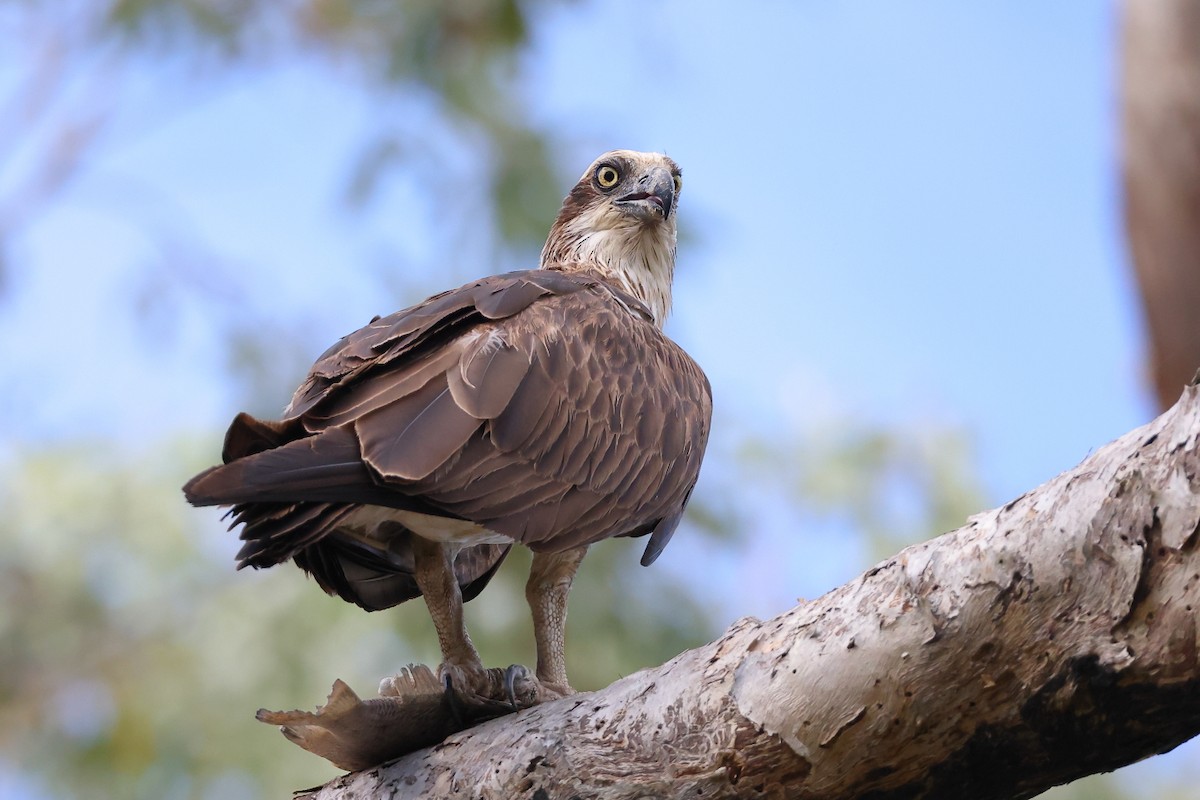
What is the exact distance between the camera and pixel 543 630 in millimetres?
4770

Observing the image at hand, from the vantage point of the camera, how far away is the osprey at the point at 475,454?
371cm

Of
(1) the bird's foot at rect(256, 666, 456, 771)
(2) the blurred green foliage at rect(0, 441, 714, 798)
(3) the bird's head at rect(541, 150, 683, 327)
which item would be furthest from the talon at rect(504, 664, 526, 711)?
(2) the blurred green foliage at rect(0, 441, 714, 798)

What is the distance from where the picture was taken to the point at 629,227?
20.0ft

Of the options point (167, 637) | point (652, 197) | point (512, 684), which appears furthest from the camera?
point (167, 637)

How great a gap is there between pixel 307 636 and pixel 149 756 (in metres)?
2.12

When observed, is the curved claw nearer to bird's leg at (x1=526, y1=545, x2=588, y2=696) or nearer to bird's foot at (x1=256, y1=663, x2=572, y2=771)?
bird's foot at (x1=256, y1=663, x2=572, y2=771)

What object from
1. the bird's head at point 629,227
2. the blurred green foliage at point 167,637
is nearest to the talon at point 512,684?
the bird's head at point 629,227

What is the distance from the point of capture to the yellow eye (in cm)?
622

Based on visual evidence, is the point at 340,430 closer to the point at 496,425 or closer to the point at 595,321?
the point at 496,425

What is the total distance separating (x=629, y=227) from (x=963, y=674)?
3.39m

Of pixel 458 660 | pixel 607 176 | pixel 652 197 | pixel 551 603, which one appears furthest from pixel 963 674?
pixel 607 176

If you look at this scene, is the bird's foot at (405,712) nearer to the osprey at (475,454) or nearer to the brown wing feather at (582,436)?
the osprey at (475,454)

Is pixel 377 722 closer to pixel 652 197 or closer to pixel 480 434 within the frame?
pixel 480 434

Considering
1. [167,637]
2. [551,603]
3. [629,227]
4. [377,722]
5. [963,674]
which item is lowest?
[963,674]
